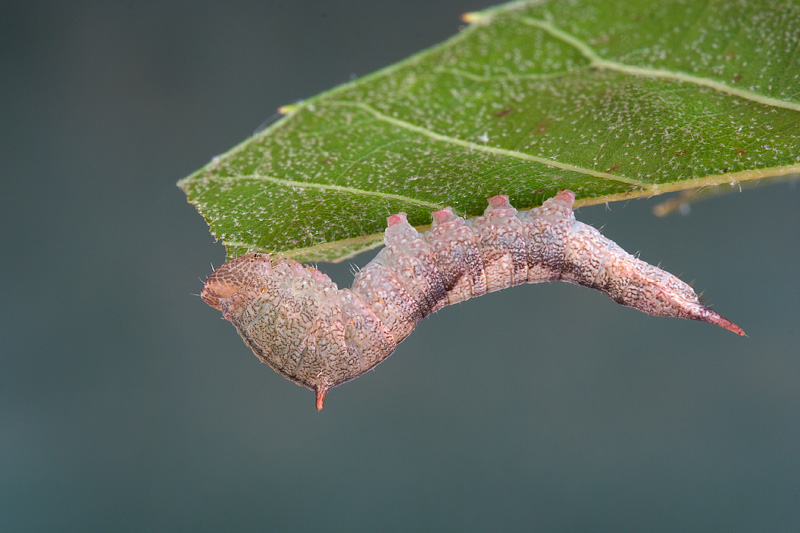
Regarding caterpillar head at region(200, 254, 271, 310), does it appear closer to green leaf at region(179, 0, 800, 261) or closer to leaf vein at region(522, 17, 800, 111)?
green leaf at region(179, 0, 800, 261)

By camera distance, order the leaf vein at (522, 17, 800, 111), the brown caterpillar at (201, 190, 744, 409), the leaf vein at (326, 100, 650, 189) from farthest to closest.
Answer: the brown caterpillar at (201, 190, 744, 409) → the leaf vein at (326, 100, 650, 189) → the leaf vein at (522, 17, 800, 111)

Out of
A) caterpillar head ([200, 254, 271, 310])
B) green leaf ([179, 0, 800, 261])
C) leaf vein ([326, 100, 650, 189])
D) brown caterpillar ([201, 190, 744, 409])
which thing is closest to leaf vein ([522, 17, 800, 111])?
green leaf ([179, 0, 800, 261])

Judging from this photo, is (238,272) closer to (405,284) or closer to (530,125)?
(405,284)

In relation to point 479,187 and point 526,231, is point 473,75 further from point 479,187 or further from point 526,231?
point 526,231

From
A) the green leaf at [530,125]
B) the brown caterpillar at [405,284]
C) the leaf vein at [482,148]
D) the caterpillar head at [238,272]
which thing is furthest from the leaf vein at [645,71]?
→ the caterpillar head at [238,272]

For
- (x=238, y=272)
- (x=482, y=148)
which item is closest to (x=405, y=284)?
(x=238, y=272)

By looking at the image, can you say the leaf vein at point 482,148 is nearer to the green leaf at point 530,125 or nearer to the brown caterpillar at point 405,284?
the green leaf at point 530,125
